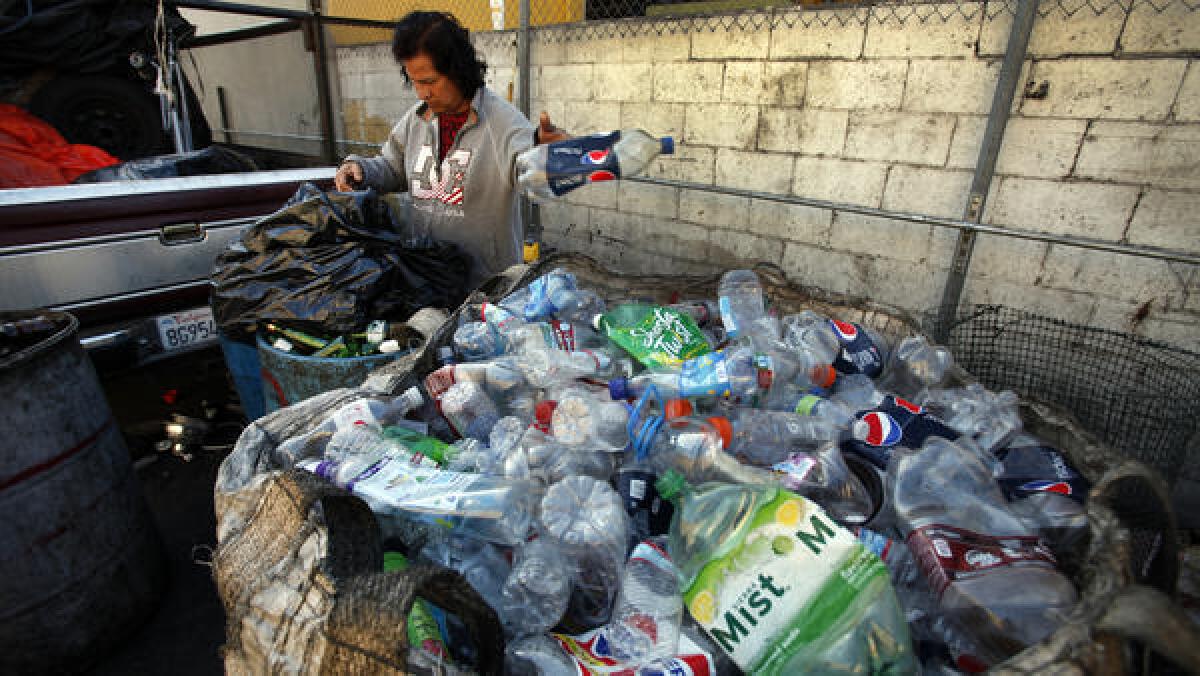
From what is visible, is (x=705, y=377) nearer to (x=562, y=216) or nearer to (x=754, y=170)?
(x=754, y=170)

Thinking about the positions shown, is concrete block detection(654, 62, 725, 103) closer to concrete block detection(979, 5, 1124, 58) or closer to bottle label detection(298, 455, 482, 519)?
concrete block detection(979, 5, 1124, 58)

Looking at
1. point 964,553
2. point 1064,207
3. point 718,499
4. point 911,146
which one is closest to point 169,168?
point 718,499

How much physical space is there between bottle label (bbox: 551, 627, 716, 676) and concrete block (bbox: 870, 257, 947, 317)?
2.86 m

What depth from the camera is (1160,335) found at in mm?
2842

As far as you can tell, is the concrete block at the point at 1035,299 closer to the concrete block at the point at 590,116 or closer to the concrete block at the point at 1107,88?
the concrete block at the point at 1107,88

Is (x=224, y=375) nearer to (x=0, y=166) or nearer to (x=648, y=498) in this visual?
(x=0, y=166)

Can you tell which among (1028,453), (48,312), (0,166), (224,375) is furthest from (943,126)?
(0,166)

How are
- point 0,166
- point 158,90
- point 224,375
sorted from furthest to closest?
point 158,90
point 224,375
point 0,166

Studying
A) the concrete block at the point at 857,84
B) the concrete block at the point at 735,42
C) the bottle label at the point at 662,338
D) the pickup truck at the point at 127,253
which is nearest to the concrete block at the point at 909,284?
the concrete block at the point at 857,84

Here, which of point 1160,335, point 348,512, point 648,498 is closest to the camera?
point 348,512

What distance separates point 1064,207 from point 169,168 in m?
5.14

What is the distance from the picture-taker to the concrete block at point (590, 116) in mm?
4637

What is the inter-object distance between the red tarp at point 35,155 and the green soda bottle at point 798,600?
15.4 ft

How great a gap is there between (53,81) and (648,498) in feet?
19.0
